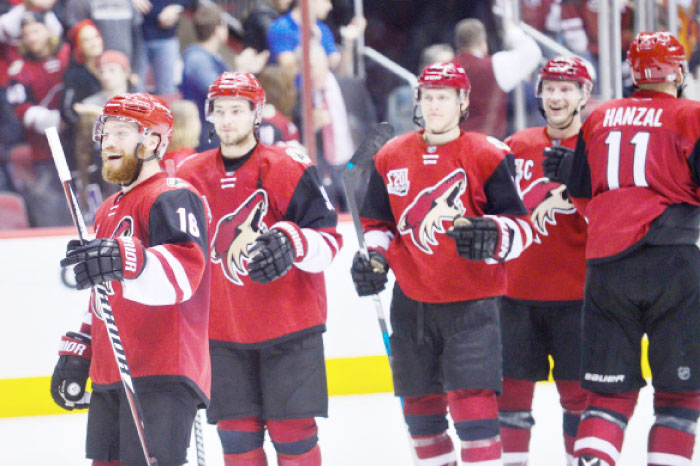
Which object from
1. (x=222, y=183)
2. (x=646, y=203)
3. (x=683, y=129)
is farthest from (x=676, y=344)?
(x=222, y=183)

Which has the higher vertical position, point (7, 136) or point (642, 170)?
point (7, 136)

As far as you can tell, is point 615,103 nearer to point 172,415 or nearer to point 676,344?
point 676,344

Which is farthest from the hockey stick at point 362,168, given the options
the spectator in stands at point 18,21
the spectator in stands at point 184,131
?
the spectator in stands at point 18,21

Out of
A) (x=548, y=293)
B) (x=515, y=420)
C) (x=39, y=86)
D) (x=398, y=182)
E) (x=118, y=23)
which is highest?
(x=118, y=23)

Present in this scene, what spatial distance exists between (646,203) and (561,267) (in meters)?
0.55

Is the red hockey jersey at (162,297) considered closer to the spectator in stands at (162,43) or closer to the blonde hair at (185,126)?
the blonde hair at (185,126)

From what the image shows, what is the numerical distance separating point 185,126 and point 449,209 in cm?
230

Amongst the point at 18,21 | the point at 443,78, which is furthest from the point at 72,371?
the point at 18,21

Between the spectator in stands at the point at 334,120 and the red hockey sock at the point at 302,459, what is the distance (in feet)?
8.05

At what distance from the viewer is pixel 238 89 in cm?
290

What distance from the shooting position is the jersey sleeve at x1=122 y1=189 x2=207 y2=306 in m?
2.23

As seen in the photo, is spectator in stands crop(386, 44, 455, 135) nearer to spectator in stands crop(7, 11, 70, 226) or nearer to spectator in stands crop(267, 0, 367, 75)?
spectator in stands crop(267, 0, 367, 75)

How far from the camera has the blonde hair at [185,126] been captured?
4.91 meters

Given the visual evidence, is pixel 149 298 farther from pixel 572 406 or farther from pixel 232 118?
pixel 572 406
